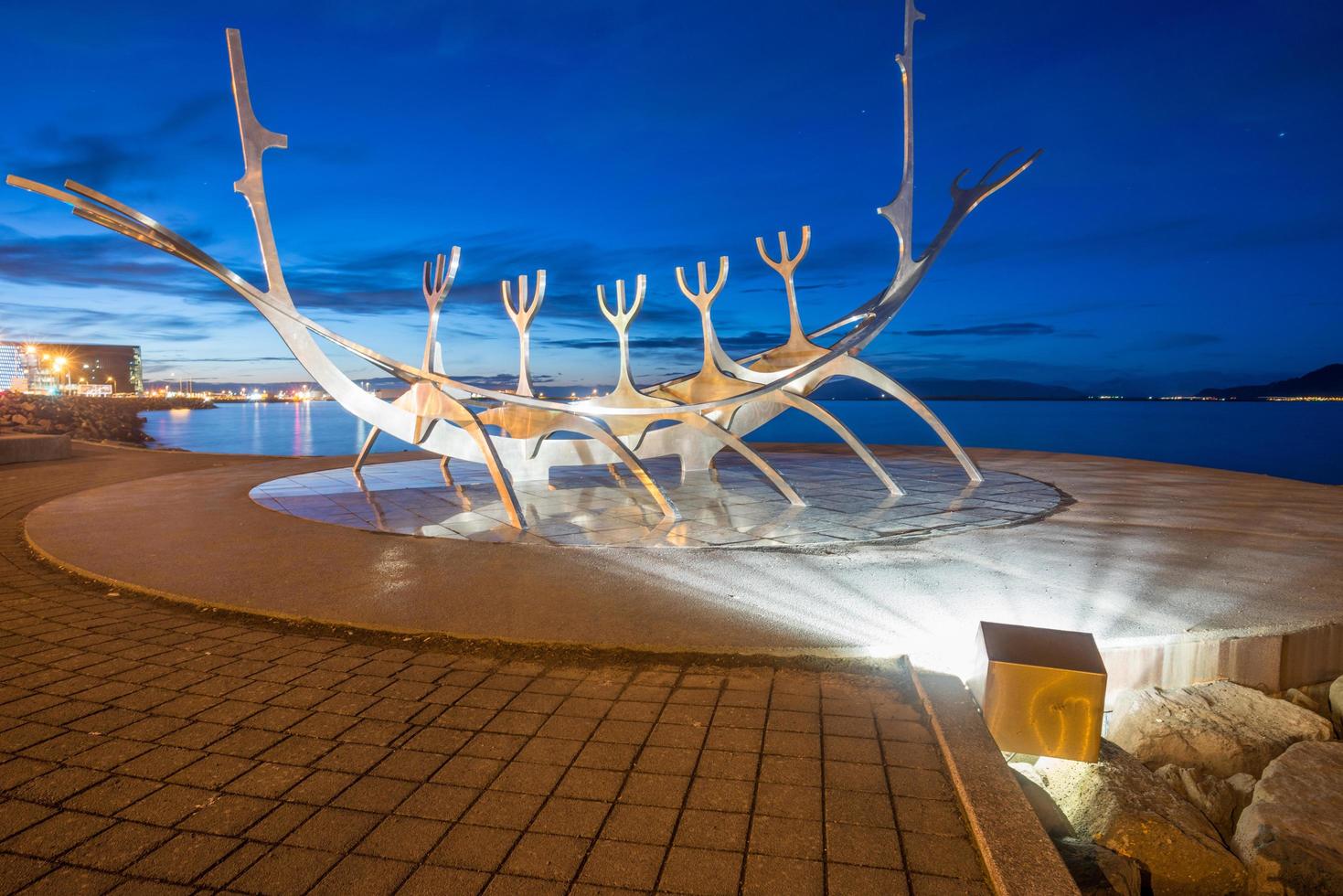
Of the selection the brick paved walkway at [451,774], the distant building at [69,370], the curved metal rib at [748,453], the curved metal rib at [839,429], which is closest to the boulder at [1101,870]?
the brick paved walkway at [451,774]

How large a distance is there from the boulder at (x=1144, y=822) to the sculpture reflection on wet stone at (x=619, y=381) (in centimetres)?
519

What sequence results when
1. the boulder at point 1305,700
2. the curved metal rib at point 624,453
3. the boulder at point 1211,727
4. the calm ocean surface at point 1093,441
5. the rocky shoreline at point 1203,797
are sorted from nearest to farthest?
the rocky shoreline at point 1203,797
the boulder at point 1211,727
the boulder at point 1305,700
the curved metal rib at point 624,453
the calm ocean surface at point 1093,441

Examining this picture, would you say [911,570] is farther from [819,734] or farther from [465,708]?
[465,708]

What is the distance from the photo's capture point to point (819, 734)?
9.89 feet

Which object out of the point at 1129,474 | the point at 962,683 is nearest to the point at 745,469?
the point at 1129,474

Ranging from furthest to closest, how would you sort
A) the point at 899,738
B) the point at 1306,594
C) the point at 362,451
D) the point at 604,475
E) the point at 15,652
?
1. the point at 604,475
2. the point at 362,451
3. the point at 1306,594
4. the point at 15,652
5. the point at 899,738

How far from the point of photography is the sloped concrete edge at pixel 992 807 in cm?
206

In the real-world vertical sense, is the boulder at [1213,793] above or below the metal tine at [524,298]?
below

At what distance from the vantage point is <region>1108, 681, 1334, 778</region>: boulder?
128 inches

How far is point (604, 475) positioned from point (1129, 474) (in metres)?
8.25

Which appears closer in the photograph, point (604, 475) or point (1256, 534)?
point (1256, 534)

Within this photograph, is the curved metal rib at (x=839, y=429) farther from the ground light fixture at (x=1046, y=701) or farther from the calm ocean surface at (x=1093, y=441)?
the calm ocean surface at (x=1093, y=441)

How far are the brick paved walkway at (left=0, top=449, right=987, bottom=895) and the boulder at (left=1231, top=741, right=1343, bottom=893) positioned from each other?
1020mm

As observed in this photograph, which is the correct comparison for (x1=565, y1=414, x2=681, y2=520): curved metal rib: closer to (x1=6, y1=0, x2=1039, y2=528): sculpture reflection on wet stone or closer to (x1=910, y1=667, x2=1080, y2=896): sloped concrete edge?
(x1=6, y1=0, x2=1039, y2=528): sculpture reflection on wet stone
